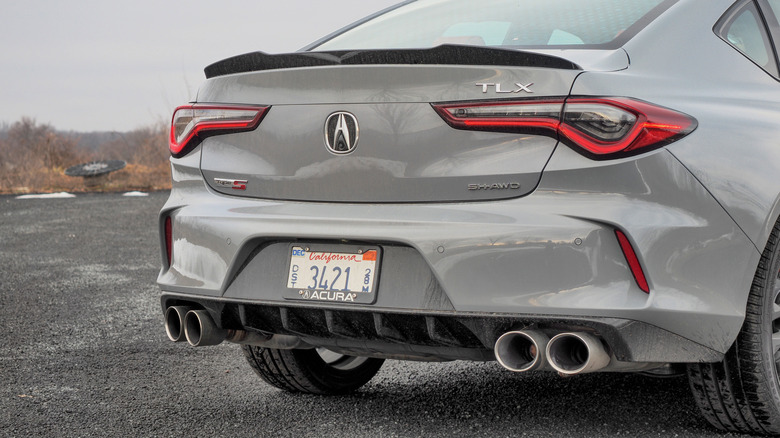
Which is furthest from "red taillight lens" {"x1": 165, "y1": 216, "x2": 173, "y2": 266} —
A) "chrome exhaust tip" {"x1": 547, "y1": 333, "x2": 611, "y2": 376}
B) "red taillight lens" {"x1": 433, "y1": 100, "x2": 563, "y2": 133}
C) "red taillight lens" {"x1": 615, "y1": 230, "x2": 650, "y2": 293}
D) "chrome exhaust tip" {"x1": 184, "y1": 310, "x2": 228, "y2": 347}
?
"red taillight lens" {"x1": 615, "y1": 230, "x2": 650, "y2": 293}

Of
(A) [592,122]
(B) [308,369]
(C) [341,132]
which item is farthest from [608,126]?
(B) [308,369]

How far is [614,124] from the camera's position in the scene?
268 cm

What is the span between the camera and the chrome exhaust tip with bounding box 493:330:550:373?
2748 millimetres

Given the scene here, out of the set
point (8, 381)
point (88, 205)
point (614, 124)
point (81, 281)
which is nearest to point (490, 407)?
point (614, 124)

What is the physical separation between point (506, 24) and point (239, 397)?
1923 mm

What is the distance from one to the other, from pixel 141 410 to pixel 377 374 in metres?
1.18

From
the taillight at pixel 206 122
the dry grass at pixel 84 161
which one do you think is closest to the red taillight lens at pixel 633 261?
the taillight at pixel 206 122

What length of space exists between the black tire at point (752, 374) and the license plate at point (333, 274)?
3.60ft

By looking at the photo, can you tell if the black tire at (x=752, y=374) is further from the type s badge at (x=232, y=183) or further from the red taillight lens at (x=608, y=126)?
the type s badge at (x=232, y=183)

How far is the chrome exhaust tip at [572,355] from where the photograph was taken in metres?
2.72

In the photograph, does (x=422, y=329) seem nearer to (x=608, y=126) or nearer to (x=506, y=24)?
(x=608, y=126)

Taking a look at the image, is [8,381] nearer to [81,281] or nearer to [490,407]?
[490,407]

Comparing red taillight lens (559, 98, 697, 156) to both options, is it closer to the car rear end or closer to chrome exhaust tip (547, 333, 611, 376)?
the car rear end

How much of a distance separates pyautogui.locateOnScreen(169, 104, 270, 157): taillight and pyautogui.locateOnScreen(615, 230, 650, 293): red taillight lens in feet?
3.99
